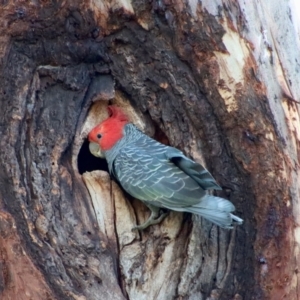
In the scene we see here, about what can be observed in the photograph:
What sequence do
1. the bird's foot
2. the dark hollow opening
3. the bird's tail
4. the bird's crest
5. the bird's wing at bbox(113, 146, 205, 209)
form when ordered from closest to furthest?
the bird's tail → the bird's wing at bbox(113, 146, 205, 209) → the bird's foot → the bird's crest → the dark hollow opening

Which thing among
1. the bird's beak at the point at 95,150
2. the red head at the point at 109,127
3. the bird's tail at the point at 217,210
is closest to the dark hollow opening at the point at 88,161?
the bird's beak at the point at 95,150

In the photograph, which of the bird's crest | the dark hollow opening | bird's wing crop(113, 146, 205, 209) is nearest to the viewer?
bird's wing crop(113, 146, 205, 209)

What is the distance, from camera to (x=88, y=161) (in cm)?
371

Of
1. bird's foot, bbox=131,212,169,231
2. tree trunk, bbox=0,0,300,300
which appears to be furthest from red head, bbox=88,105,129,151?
bird's foot, bbox=131,212,169,231

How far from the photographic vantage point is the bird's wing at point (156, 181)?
10.2ft

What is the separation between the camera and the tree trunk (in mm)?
3016

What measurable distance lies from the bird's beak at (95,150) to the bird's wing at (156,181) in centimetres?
20

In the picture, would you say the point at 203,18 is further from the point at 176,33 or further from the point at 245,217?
the point at 245,217

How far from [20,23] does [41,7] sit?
14 centimetres

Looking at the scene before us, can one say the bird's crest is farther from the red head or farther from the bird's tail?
the bird's tail

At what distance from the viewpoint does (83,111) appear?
11.0 ft

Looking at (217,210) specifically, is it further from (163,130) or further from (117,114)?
(117,114)

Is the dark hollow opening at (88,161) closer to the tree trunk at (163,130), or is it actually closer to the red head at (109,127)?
the red head at (109,127)

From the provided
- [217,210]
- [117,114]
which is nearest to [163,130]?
[117,114]
